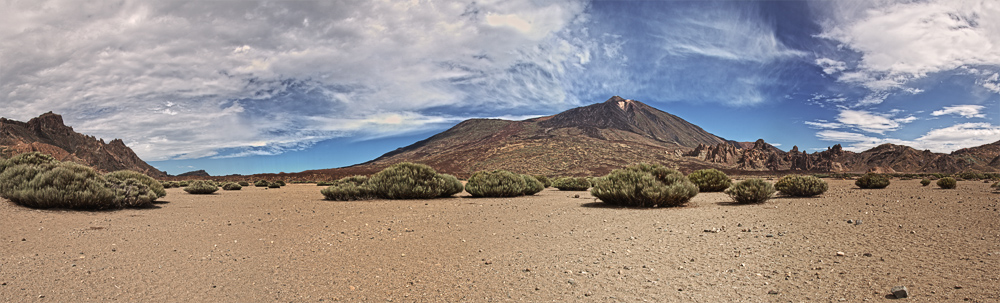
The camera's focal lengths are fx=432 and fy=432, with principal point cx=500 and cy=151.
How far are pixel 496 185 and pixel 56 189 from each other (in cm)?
1230

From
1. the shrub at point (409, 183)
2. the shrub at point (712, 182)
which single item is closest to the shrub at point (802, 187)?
the shrub at point (712, 182)

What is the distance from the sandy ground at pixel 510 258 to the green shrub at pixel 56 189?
0.50 metres

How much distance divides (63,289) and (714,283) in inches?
252

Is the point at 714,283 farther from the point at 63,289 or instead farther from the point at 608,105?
the point at 608,105

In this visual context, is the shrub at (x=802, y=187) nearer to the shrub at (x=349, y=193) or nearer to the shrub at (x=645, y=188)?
the shrub at (x=645, y=188)

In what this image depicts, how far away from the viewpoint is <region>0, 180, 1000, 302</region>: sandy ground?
413 cm

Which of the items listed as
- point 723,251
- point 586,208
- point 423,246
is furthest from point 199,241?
point 586,208

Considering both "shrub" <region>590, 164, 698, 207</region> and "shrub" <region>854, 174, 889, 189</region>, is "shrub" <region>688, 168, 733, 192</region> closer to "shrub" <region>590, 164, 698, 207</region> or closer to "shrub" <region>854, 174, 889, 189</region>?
"shrub" <region>854, 174, 889, 189</region>

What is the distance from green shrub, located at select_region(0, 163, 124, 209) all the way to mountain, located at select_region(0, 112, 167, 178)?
221ft

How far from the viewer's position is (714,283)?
434cm

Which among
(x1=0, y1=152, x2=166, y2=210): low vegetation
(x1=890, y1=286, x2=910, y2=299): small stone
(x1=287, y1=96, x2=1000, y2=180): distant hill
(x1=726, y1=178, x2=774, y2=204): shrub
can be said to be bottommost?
(x1=890, y1=286, x2=910, y2=299): small stone

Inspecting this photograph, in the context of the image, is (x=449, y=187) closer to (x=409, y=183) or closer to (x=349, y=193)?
(x=409, y=183)

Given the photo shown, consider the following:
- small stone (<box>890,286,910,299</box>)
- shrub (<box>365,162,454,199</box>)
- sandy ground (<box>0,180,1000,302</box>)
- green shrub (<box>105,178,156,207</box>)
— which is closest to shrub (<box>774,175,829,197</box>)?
sandy ground (<box>0,180,1000,302</box>)

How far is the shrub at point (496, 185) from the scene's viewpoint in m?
16.8
